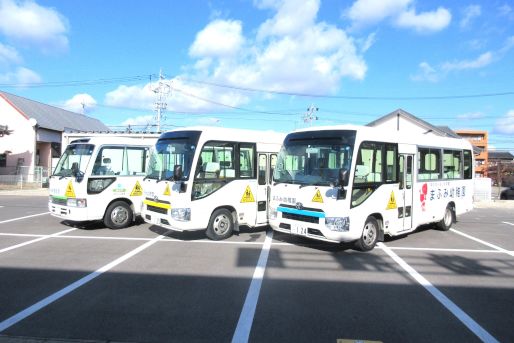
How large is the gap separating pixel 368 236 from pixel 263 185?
307 centimetres

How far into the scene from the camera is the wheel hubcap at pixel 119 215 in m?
11.1

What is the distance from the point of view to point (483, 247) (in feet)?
31.7

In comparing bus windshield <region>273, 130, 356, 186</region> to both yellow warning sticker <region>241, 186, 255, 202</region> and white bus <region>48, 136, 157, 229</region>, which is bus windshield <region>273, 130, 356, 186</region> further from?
white bus <region>48, 136, 157, 229</region>

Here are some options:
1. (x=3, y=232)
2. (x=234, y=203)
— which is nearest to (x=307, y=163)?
(x=234, y=203)

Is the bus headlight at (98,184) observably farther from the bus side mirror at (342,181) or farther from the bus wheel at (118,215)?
the bus side mirror at (342,181)

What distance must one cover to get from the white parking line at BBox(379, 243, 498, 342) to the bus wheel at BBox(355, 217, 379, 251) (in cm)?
63

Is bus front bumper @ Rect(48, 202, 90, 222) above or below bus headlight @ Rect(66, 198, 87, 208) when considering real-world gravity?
below

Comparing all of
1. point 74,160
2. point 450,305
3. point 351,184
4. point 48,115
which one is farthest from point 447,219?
point 48,115

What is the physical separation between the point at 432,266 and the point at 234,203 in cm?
448

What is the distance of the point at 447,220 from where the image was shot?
11875 millimetres

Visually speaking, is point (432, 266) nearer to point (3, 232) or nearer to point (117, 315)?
point (117, 315)

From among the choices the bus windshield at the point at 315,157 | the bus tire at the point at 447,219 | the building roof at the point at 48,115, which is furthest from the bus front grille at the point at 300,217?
the building roof at the point at 48,115

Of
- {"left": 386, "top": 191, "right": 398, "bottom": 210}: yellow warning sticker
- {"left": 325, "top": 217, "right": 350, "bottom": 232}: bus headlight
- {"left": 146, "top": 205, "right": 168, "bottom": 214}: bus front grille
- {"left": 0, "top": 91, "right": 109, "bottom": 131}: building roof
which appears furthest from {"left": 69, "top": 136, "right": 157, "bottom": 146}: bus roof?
{"left": 0, "top": 91, "right": 109, "bottom": 131}: building roof

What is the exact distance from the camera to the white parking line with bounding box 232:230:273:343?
4410mm
